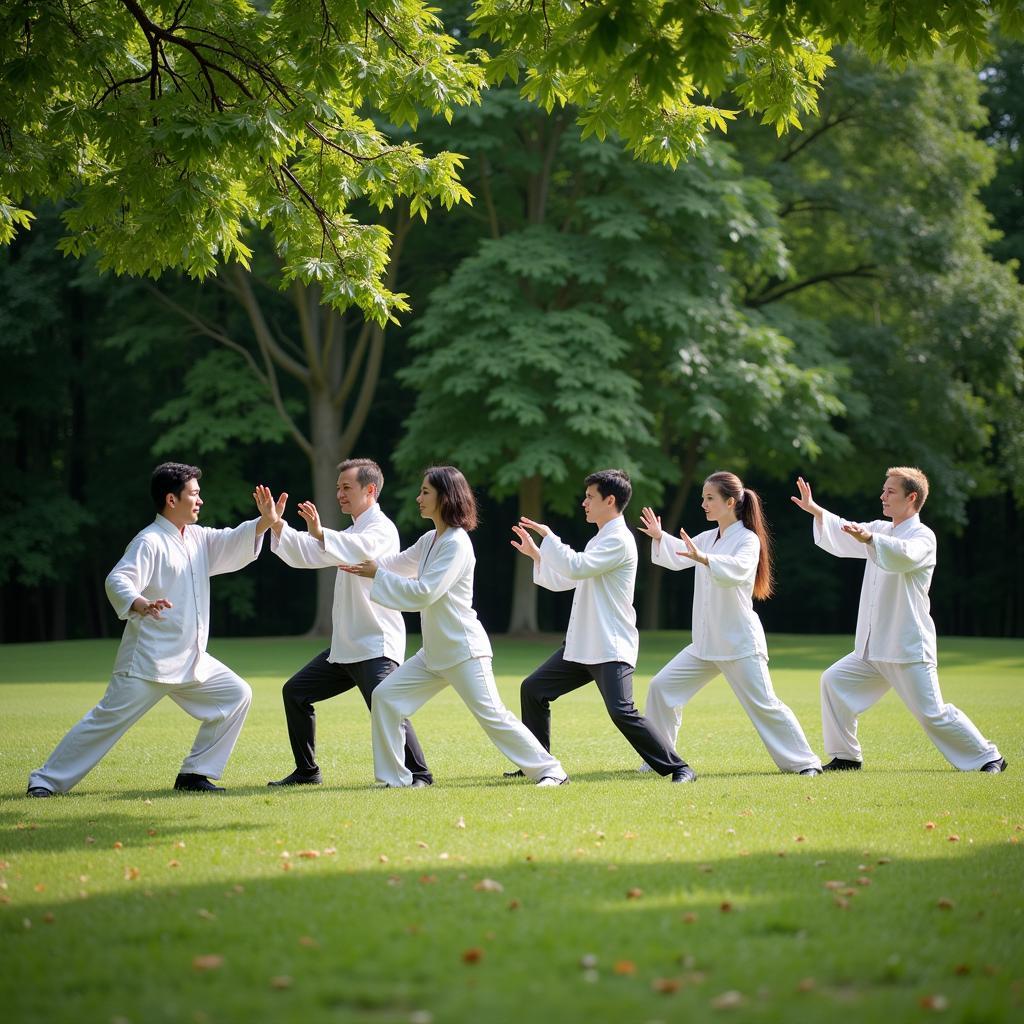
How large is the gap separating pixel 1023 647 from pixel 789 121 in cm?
2400

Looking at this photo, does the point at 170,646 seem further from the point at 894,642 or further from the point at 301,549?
the point at 894,642

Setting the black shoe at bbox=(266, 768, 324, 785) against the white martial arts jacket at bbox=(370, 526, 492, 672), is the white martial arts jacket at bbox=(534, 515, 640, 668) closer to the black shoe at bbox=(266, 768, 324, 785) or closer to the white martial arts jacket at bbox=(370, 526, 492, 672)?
the white martial arts jacket at bbox=(370, 526, 492, 672)

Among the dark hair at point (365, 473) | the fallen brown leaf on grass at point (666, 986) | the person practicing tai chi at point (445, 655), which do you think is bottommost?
the fallen brown leaf on grass at point (666, 986)

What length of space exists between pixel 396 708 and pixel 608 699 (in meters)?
1.51

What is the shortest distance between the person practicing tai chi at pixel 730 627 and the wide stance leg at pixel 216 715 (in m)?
3.08

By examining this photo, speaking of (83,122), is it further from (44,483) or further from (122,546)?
(122,546)

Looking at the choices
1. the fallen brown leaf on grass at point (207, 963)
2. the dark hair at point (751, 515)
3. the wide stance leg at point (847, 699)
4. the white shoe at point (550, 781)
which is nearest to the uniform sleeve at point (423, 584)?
the white shoe at point (550, 781)

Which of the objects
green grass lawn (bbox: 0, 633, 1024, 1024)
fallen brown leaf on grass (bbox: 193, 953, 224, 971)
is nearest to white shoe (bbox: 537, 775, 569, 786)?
green grass lawn (bbox: 0, 633, 1024, 1024)

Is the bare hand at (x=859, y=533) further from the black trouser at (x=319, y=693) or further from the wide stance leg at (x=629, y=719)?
the black trouser at (x=319, y=693)

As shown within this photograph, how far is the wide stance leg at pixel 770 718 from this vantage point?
941 cm

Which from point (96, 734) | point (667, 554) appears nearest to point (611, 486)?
point (667, 554)

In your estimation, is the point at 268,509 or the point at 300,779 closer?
the point at 268,509

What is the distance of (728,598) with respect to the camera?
9664 mm

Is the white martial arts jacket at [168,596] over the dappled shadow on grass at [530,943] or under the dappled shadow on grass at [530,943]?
over
